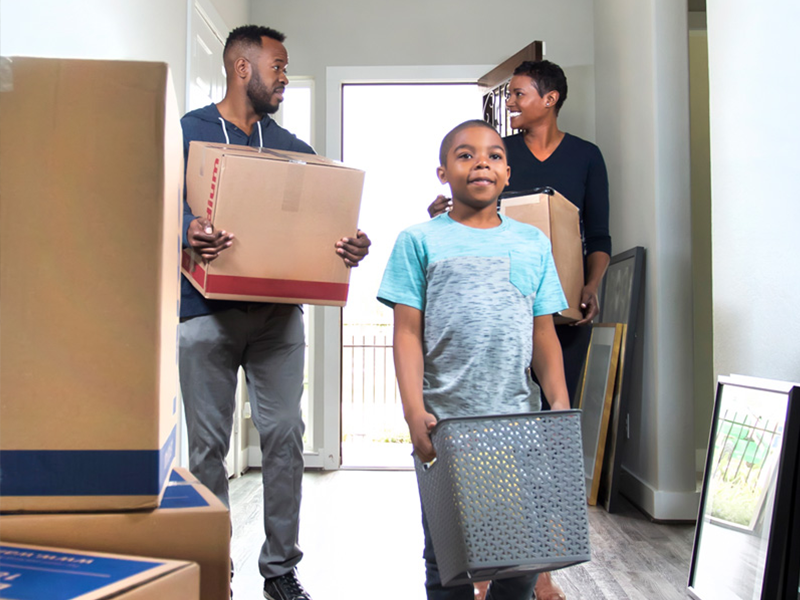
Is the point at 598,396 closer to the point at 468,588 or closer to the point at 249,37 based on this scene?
the point at 468,588

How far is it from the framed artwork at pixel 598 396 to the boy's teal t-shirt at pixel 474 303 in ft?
5.47

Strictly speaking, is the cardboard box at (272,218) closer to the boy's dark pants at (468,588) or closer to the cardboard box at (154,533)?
the boy's dark pants at (468,588)

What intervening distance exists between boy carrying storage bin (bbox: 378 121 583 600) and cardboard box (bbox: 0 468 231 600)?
1.85 ft

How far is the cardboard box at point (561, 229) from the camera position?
1.74 metres

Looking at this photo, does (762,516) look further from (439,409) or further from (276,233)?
(276,233)

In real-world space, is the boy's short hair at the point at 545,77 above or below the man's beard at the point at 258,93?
above

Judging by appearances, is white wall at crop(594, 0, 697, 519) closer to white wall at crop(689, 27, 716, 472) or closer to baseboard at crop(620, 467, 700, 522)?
baseboard at crop(620, 467, 700, 522)

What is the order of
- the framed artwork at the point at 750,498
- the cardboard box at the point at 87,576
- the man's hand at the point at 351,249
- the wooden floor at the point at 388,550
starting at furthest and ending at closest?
1. the wooden floor at the point at 388,550
2. the man's hand at the point at 351,249
3. the framed artwork at the point at 750,498
4. the cardboard box at the point at 87,576

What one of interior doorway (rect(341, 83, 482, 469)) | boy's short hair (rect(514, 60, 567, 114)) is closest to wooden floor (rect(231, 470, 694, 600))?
boy's short hair (rect(514, 60, 567, 114))

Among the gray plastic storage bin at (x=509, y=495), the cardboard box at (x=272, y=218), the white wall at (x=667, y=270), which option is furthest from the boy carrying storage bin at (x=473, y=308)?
the white wall at (x=667, y=270)

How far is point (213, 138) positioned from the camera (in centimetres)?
180

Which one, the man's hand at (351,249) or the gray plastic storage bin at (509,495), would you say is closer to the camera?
the gray plastic storage bin at (509,495)

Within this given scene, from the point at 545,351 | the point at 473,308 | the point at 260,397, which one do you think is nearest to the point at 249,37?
the point at 260,397

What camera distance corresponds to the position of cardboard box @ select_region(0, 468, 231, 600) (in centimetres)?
66
